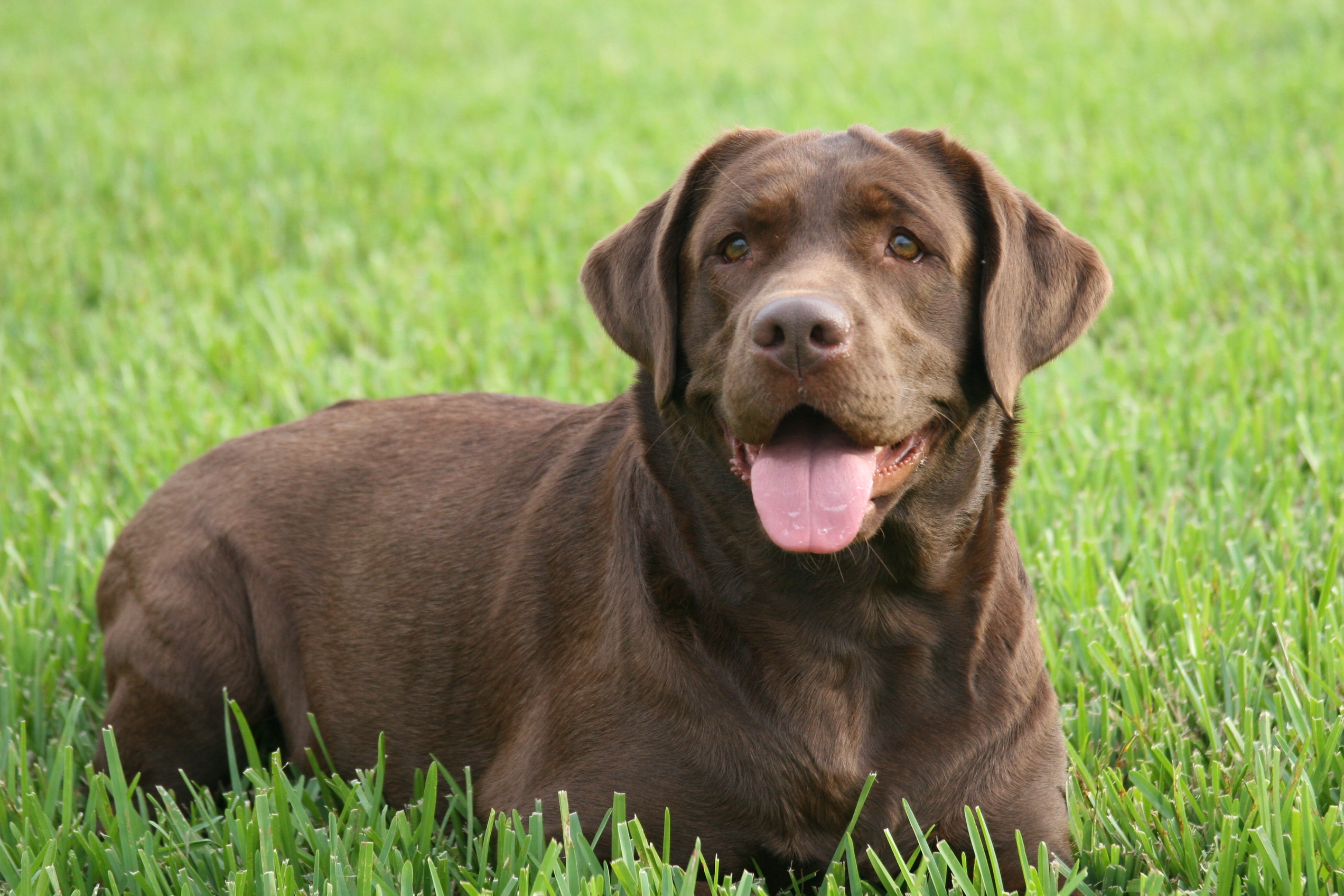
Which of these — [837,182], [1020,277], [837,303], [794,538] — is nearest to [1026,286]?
[1020,277]

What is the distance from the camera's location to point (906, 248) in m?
2.87

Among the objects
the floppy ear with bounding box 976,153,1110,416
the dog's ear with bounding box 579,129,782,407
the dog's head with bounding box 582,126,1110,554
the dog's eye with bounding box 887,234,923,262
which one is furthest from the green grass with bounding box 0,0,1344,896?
the dog's eye with bounding box 887,234,923,262

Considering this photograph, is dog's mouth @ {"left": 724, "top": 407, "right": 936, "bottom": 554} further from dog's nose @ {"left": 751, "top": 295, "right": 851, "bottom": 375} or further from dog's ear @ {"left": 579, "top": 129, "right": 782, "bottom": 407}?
dog's ear @ {"left": 579, "top": 129, "right": 782, "bottom": 407}

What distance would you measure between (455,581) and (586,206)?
5.32 metres

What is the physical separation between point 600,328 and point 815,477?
411 centimetres

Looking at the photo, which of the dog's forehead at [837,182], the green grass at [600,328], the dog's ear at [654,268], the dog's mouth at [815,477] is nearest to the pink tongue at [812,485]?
the dog's mouth at [815,477]

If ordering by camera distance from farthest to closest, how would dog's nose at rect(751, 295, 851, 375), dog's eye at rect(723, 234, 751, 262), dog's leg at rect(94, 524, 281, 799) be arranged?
dog's leg at rect(94, 524, 281, 799), dog's eye at rect(723, 234, 751, 262), dog's nose at rect(751, 295, 851, 375)

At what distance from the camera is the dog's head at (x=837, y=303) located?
259 cm

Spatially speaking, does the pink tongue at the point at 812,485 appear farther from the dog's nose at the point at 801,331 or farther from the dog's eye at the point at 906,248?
the dog's eye at the point at 906,248

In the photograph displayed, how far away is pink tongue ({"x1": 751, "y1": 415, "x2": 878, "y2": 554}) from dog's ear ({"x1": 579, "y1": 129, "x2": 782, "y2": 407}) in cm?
35

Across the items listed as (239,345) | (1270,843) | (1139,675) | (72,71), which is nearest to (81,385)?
(239,345)

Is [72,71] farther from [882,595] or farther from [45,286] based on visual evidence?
[882,595]

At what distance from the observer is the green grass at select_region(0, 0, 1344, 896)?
297 cm

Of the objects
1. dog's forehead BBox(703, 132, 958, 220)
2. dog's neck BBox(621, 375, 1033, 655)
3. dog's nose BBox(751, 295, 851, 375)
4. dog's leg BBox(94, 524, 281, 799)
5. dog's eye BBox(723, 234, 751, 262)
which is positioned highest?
dog's forehead BBox(703, 132, 958, 220)
